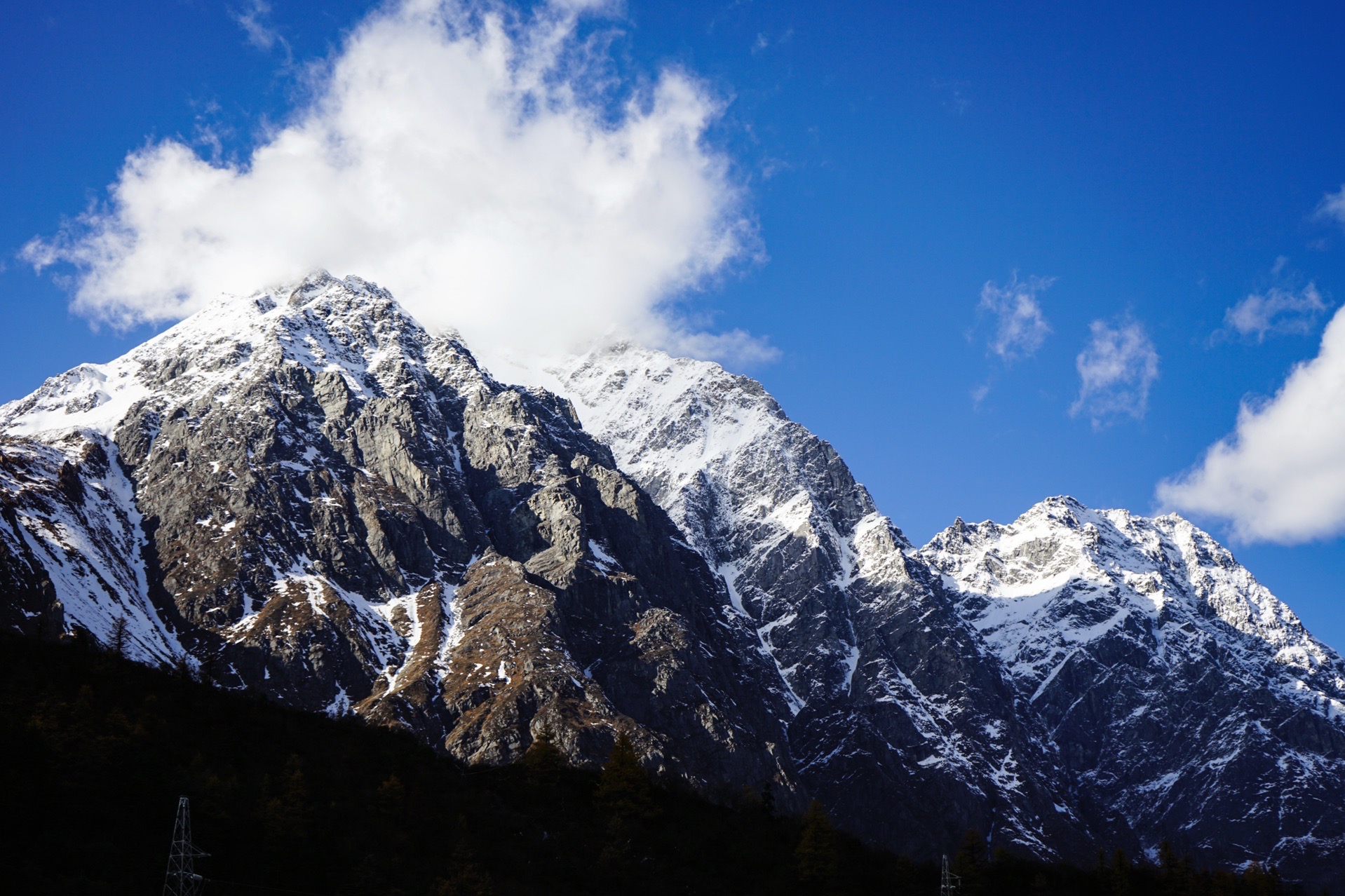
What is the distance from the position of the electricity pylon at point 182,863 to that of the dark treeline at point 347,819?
1.59 metres

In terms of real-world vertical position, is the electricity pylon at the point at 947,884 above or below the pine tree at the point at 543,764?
below

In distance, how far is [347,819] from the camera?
90.5 meters

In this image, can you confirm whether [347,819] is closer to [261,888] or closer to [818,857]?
[261,888]

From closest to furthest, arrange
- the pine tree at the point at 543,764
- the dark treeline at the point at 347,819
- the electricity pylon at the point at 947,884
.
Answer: the dark treeline at the point at 347,819, the electricity pylon at the point at 947,884, the pine tree at the point at 543,764

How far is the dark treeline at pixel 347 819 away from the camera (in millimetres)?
79438

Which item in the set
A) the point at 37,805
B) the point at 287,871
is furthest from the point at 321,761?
the point at 37,805

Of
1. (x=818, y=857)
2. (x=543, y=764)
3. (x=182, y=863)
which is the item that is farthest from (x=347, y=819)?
(x=818, y=857)

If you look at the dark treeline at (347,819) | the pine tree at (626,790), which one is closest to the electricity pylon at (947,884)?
the dark treeline at (347,819)

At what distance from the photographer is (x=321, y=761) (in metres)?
102

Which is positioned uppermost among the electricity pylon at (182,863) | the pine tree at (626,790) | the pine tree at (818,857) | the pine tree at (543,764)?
the pine tree at (543,764)

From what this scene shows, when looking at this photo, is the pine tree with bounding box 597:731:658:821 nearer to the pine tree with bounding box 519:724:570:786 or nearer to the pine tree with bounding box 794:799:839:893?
the pine tree with bounding box 519:724:570:786

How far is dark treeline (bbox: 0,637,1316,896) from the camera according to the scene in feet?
261

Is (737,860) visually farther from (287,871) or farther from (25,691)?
(25,691)

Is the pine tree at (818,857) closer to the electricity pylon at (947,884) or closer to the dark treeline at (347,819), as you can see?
the dark treeline at (347,819)
